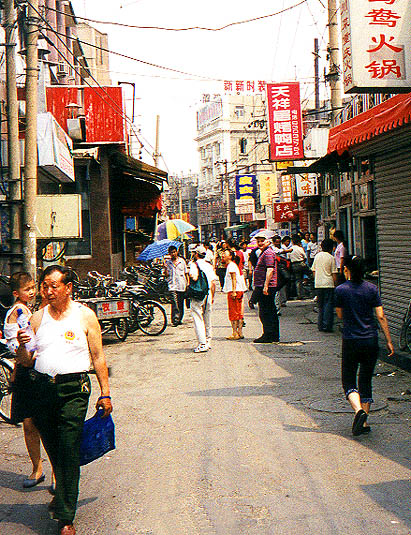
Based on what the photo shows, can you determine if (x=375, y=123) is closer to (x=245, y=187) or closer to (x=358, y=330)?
(x=358, y=330)

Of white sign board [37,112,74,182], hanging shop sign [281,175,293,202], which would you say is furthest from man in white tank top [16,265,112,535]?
hanging shop sign [281,175,293,202]

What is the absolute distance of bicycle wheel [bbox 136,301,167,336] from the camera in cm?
1473

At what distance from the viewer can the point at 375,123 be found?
1010cm

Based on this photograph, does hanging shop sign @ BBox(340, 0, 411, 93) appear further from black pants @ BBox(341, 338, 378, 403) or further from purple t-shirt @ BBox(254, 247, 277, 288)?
purple t-shirt @ BBox(254, 247, 277, 288)

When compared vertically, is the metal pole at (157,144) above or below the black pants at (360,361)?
above

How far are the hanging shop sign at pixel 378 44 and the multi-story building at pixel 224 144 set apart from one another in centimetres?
6866

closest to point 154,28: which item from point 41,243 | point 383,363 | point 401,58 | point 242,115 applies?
point 41,243

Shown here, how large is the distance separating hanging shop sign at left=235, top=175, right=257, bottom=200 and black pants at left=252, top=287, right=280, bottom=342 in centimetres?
4306

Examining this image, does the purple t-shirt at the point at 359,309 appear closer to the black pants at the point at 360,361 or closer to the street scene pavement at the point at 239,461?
the black pants at the point at 360,361

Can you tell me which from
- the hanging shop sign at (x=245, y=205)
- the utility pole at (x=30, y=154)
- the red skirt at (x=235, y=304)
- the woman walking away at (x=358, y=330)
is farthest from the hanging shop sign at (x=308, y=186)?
the hanging shop sign at (x=245, y=205)

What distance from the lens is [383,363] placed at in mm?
10562

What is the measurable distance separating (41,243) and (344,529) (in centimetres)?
1106

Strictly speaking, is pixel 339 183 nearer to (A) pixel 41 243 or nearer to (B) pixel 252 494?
(A) pixel 41 243

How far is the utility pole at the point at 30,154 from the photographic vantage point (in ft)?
36.8
